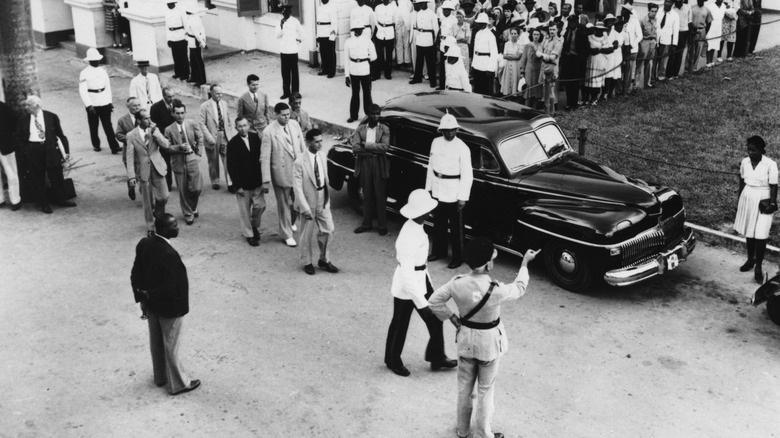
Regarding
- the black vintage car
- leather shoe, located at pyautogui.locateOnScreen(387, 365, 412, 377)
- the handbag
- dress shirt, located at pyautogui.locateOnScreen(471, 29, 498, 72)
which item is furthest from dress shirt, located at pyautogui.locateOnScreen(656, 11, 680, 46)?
leather shoe, located at pyautogui.locateOnScreen(387, 365, 412, 377)

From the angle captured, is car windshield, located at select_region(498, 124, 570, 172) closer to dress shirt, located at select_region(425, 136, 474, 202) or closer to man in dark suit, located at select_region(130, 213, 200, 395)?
dress shirt, located at select_region(425, 136, 474, 202)

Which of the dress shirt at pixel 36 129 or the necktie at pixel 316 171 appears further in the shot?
the dress shirt at pixel 36 129

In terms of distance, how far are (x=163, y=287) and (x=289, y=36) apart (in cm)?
998

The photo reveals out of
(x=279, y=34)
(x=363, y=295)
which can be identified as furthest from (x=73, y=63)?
(x=363, y=295)

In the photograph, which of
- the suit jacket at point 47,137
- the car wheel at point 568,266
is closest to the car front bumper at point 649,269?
the car wheel at point 568,266

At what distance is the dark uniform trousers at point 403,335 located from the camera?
7.58 metres

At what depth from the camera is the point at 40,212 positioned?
1223cm

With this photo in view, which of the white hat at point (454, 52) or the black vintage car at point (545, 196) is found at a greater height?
the white hat at point (454, 52)

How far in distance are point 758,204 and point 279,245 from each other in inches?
228

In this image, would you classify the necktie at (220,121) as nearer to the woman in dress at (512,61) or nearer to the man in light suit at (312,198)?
the man in light suit at (312,198)

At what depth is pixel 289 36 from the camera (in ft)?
53.2

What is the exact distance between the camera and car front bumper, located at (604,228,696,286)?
9.06 meters

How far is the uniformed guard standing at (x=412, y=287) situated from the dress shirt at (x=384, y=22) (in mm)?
10351

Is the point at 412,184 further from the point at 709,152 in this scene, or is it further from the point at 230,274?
the point at 709,152
